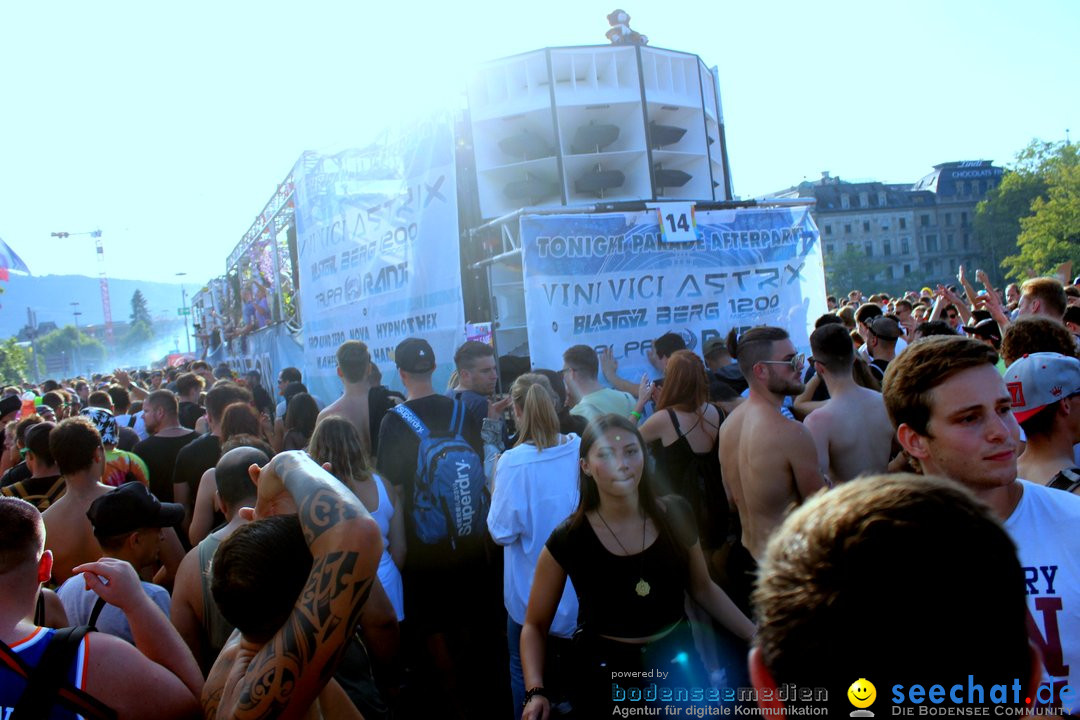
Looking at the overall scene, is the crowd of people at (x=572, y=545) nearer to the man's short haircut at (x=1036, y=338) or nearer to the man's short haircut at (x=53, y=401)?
the man's short haircut at (x=1036, y=338)

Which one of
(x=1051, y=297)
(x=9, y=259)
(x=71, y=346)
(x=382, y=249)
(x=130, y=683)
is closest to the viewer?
(x=130, y=683)

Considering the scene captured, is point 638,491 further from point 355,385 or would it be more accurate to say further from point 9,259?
point 9,259

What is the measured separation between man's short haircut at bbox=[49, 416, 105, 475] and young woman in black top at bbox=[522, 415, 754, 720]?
268 cm

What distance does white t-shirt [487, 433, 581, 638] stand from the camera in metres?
3.85

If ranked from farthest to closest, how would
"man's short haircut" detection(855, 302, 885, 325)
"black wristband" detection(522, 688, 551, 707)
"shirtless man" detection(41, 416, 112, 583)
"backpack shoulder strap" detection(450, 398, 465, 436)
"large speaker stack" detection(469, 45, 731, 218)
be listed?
"large speaker stack" detection(469, 45, 731, 218) → "man's short haircut" detection(855, 302, 885, 325) → "backpack shoulder strap" detection(450, 398, 465, 436) → "shirtless man" detection(41, 416, 112, 583) → "black wristband" detection(522, 688, 551, 707)

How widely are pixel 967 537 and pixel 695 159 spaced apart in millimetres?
10877

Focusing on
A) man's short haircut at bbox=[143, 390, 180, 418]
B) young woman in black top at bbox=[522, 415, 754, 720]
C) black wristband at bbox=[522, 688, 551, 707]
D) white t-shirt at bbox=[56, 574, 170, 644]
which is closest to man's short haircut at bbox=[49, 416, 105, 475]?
white t-shirt at bbox=[56, 574, 170, 644]

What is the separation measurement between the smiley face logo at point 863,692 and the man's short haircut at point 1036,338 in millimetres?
3187

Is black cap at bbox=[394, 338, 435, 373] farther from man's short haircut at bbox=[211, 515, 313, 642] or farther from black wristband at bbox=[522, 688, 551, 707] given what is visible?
man's short haircut at bbox=[211, 515, 313, 642]

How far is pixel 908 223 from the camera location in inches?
3206

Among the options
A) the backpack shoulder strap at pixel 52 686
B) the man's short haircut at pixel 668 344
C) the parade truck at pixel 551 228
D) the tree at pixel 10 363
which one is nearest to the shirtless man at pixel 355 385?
the parade truck at pixel 551 228

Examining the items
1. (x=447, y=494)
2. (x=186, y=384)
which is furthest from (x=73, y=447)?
(x=186, y=384)

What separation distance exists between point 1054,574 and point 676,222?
6.44 meters

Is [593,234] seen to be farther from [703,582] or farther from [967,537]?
[967,537]
